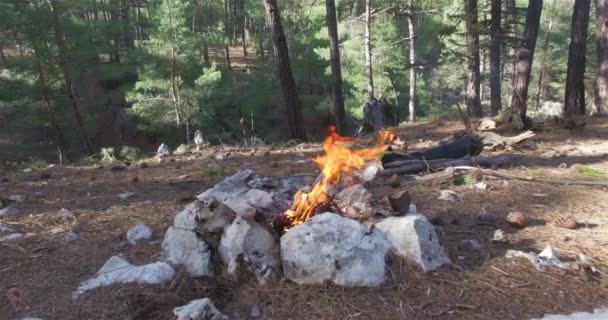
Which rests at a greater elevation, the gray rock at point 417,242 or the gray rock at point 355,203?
the gray rock at point 355,203

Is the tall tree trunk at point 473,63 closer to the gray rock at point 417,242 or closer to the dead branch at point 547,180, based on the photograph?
the dead branch at point 547,180

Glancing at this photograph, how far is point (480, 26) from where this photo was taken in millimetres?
10727

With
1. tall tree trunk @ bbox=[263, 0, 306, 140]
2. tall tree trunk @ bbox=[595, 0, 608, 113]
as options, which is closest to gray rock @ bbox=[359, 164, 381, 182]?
tall tree trunk @ bbox=[263, 0, 306, 140]

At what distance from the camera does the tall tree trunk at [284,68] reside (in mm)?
8383

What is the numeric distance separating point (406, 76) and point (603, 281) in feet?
88.1

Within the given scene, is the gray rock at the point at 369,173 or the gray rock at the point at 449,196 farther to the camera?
the gray rock at the point at 369,173

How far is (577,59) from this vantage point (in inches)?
430

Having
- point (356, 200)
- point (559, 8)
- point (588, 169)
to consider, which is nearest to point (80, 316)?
point (356, 200)

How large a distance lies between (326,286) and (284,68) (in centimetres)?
659

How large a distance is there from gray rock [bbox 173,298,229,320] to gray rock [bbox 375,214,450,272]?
1165mm

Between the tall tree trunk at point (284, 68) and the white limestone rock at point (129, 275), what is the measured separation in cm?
619

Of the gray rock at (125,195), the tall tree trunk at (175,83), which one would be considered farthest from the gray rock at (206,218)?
the tall tree trunk at (175,83)

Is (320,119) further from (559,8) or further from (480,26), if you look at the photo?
(559,8)

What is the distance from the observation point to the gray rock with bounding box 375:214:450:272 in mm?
2883
